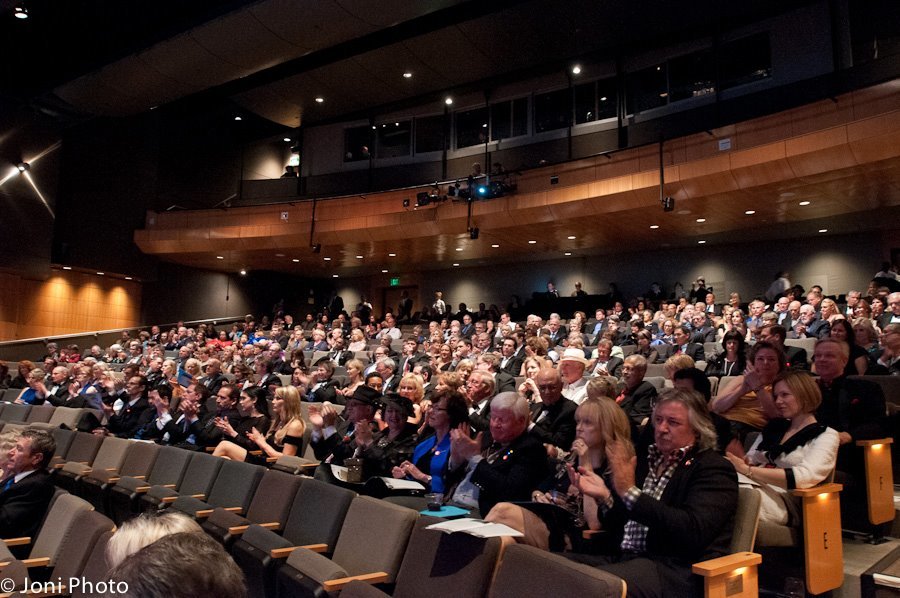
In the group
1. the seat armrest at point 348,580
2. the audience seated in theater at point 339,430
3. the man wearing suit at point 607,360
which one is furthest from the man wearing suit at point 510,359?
the seat armrest at point 348,580

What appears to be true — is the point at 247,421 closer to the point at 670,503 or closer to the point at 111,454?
the point at 111,454

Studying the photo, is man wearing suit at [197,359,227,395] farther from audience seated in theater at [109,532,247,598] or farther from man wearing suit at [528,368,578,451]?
audience seated in theater at [109,532,247,598]

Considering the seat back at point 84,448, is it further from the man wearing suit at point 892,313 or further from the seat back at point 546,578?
the man wearing suit at point 892,313

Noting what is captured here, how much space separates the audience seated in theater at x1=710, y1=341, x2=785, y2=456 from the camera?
2.69 metres

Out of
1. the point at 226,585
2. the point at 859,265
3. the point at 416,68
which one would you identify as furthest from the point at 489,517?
the point at 859,265

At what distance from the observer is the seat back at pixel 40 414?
5213mm

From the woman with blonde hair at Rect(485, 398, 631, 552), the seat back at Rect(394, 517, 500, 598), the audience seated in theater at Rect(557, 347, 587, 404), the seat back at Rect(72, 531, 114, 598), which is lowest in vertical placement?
the seat back at Rect(72, 531, 114, 598)

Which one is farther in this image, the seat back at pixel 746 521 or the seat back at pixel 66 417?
the seat back at pixel 66 417

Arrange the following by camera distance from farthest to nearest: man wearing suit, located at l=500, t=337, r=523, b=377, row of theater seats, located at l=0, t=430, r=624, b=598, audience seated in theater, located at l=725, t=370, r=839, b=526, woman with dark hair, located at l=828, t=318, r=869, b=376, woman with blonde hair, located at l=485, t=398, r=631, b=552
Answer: man wearing suit, located at l=500, t=337, r=523, b=377, woman with dark hair, located at l=828, t=318, r=869, b=376, audience seated in theater, located at l=725, t=370, r=839, b=526, woman with blonde hair, located at l=485, t=398, r=631, b=552, row of theater seats, located at l=0, t=430, r=624, b=598

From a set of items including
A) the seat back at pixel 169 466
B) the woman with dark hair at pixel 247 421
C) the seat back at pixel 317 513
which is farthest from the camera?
the woman with dark hair at pixel 247 421

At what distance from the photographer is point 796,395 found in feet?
7.25

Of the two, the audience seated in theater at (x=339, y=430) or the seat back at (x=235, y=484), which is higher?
the audience seated in theater at (x=339, y=430)

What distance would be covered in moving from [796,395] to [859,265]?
883cm

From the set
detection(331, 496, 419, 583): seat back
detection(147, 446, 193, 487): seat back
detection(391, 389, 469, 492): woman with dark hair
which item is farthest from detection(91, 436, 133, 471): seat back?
detection(331, 496, 419, 583): seat back
